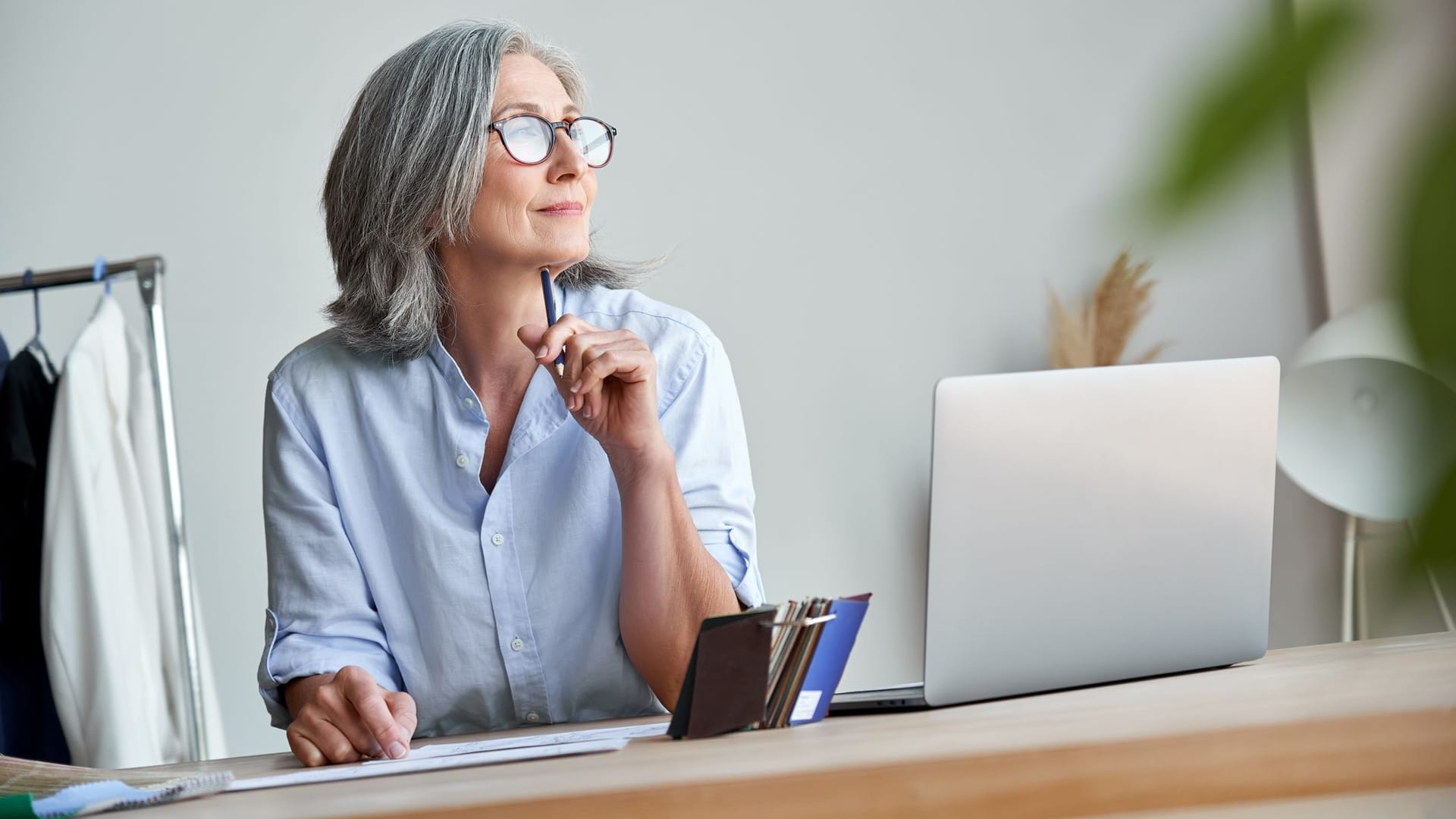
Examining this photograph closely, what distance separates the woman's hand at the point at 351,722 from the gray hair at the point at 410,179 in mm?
538

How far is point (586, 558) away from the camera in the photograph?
56.0 inches

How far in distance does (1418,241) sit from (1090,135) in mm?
3108

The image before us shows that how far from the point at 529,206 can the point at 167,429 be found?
3.80 ft

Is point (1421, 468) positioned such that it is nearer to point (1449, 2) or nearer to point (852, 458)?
point (1449, 2)

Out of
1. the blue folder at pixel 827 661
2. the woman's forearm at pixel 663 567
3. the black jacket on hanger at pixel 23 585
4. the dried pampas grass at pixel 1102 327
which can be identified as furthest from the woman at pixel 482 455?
the dried pampas grass at pixel 1102 327

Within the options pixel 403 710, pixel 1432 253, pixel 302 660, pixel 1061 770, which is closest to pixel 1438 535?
pixel 1432 253

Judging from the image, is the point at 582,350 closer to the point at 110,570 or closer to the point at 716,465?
the point at 716,465

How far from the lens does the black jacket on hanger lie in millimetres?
2180

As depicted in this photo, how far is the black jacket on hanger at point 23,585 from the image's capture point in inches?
85.8

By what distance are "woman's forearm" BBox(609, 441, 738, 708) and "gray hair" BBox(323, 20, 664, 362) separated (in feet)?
1.25

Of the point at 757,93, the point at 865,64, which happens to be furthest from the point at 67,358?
the point at 865,64

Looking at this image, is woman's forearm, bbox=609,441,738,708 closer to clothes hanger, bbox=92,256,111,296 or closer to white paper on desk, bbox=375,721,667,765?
white paper on desk, bbox=375,721,667,765

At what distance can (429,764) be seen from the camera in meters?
0.85

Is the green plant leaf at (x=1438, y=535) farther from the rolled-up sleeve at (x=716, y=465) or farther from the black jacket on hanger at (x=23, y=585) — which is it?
the black jacket on hanger at (x=23, y=585)
